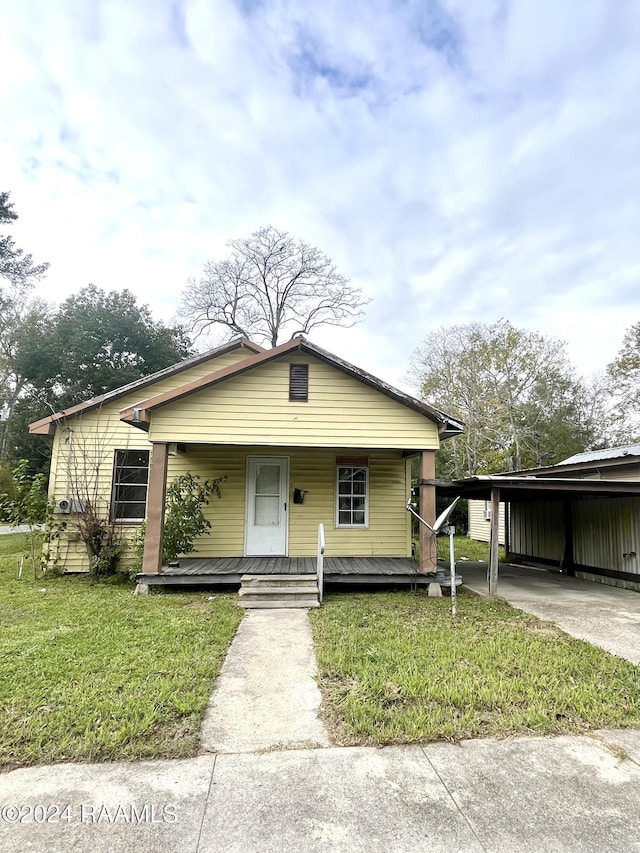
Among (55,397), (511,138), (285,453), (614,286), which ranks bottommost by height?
(285,453)

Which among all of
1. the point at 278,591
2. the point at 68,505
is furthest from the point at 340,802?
the point at 68,505

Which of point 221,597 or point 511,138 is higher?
point 511,138

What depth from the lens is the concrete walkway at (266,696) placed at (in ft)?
9.64

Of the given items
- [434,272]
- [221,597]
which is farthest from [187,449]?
[434,272]

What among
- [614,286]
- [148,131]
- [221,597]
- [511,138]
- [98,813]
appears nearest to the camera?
[98,813]

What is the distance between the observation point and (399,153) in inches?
457

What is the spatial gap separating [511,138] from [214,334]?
17239mm

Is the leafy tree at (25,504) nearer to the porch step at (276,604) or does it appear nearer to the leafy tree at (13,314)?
the porch step at (276,604)

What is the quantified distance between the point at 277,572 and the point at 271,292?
758 inches

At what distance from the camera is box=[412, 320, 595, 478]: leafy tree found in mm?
24234

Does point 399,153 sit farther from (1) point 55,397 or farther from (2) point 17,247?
(1) point 55,397

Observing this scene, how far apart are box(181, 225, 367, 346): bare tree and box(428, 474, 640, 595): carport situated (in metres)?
14.6

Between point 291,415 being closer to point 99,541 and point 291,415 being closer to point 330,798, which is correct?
point 99,541

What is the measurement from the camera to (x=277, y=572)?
7.21m
